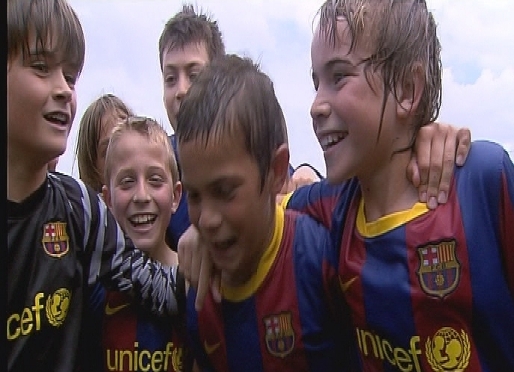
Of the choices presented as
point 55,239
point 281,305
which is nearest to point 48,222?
point 55,239

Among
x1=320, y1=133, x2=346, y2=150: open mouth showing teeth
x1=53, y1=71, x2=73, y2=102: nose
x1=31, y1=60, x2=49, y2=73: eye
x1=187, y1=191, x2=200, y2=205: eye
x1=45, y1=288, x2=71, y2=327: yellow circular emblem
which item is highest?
x1=31, y1=60, x2=49, y2=73: eye

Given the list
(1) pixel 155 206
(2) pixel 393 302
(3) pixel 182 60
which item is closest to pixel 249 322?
(2) pixel 393 302

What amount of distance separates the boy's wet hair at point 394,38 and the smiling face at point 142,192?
0.52 metres

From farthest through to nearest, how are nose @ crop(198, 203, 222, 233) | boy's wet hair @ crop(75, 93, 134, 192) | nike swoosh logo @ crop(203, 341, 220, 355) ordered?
1. boy's wet hair @ crop(75, 93, 134, 192)
2. nike swoosh logo @ crop(203, 341, 220, 355)
3. nose @ crop(198, 203, 222, 233)

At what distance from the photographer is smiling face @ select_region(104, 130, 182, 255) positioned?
1.55 metres

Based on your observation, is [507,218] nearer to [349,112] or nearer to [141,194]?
[349,112]

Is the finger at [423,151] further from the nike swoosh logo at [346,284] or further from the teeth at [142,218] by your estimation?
the teeth at [142,218]

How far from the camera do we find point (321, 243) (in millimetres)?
1334

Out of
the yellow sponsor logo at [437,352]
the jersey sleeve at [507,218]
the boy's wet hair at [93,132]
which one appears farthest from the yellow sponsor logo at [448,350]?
the boy's wet hair at [93,132]

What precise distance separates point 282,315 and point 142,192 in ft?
1.49

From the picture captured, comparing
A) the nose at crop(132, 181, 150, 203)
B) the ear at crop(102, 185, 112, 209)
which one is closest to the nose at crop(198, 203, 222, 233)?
the nose at crop(132, 181, 150, 203)

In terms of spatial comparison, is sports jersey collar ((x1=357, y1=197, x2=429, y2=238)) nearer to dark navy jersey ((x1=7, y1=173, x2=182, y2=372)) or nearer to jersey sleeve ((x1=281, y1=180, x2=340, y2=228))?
jersey sleeve ((x1=281, y1=180, x2=340, y2=228))

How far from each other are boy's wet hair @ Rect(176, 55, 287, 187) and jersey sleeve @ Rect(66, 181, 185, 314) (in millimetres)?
273

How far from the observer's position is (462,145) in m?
1.21
